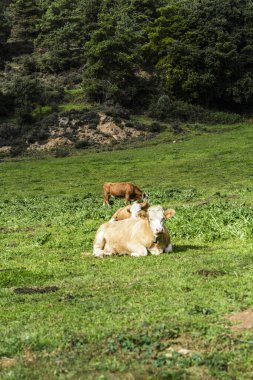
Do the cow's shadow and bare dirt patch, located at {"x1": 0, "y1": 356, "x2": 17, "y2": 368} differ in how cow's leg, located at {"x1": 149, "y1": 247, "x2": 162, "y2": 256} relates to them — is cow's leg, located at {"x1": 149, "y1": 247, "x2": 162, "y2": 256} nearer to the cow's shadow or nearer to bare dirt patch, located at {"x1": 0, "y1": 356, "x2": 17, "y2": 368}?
the cow's shadow

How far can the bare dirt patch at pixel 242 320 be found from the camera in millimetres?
7404

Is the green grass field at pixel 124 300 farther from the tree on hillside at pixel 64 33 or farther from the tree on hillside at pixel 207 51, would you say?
the tree on hillside at pixel 64 33

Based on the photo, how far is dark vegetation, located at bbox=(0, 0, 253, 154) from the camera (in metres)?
69.9

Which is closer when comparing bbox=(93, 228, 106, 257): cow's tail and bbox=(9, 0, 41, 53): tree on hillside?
bbox=(93, 228, 106, 257): cow's tail

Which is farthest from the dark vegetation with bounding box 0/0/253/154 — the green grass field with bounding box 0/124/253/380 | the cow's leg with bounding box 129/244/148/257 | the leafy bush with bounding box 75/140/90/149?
the cow's leg with bounding box 129/244/148/257

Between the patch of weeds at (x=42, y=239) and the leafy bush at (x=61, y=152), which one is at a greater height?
the patch of weeds at (x=42, y=239)

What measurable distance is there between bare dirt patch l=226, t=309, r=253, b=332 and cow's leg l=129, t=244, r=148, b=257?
19.9 ft

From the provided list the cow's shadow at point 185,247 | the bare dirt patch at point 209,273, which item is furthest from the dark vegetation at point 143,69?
the bare dirt patch at point 209,273

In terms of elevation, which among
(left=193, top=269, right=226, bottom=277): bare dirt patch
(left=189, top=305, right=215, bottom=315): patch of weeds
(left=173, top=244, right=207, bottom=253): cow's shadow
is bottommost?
(left=173, top=244, right=207, bottom=253): cow's shadow

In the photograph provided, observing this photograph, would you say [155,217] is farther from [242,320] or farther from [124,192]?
[124,192]

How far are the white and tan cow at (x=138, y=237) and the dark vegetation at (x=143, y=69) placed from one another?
162 ft

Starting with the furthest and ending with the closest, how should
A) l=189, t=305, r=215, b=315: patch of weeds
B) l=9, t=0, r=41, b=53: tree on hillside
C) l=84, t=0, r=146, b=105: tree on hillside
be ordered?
l=9, t=0, r=41, b=53: tree on hillside, l=84, t=0, r=146, b=105: tree on hillside, l=189, t=305, r=215, b=315: patch of weeds

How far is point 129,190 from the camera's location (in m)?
30.4

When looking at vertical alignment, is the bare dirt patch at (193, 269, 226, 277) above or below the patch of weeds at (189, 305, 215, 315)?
below
